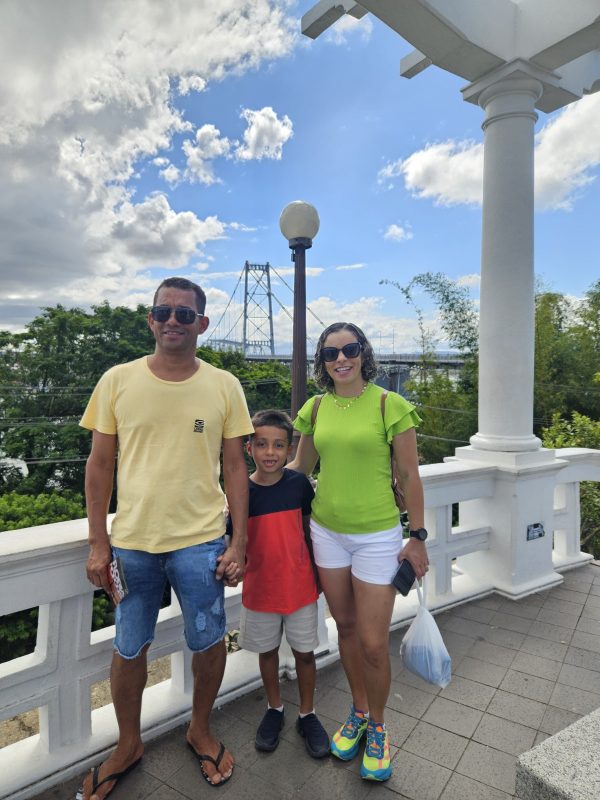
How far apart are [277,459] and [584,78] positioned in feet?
10.7

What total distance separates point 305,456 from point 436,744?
3.45 feet

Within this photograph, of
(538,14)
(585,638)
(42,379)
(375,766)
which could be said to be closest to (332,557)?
(375,766)

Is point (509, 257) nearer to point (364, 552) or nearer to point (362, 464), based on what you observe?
point (362, 464)

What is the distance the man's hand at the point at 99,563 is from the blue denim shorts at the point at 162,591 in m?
0.04

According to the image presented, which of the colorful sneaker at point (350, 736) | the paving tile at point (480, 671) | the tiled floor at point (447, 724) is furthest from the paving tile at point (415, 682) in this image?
the colorful sneaker at point (350, 736)

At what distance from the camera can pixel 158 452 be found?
54.4 inches

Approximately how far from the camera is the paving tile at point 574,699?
5.92 feet

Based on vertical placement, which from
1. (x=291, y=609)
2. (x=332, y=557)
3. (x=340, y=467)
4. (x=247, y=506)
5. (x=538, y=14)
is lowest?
(x=291, y=609)

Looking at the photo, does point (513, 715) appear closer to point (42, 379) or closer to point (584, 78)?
point (584, 78)

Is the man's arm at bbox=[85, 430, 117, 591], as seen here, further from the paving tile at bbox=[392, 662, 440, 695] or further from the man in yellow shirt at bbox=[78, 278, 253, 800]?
the paving tile at bbox=[392, 662, 440, 695]

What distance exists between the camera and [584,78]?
3.06m

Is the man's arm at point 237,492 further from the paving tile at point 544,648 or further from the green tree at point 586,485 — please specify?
the green tree at point 586,485

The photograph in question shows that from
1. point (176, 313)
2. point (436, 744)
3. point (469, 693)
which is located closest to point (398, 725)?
point (436, 744)

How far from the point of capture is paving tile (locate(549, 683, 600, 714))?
1.80 metres
